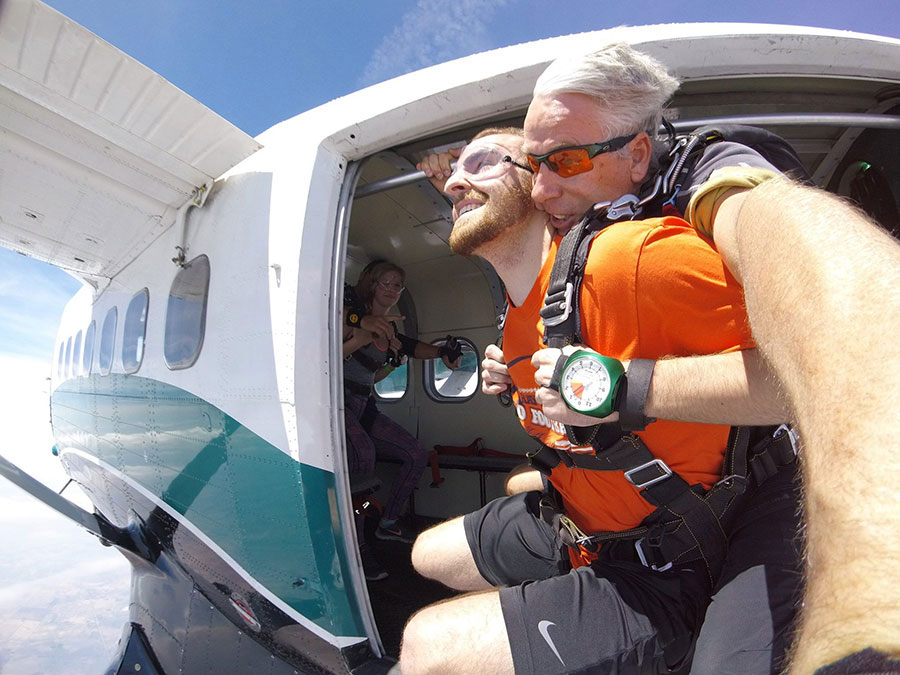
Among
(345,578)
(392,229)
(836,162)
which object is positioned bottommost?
(345,578)

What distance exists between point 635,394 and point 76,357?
6997mm

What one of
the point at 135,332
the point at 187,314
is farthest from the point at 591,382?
the point at 135,332

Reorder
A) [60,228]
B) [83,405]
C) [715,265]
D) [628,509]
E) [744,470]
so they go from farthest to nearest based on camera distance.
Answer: [83,405], [60,228], [628,509], [744,470], [715,265]

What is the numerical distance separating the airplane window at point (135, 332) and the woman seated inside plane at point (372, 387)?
1473 mm

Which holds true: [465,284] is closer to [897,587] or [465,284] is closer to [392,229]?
[392,229]

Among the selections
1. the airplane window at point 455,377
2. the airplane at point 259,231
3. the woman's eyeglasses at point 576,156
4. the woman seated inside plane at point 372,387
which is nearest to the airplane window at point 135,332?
the airplane at point 259,231

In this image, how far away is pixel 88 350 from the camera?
188 inches

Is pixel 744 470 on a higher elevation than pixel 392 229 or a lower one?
lower

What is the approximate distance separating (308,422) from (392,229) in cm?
257

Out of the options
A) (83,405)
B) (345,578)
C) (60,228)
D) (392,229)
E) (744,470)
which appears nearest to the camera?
(744,470)

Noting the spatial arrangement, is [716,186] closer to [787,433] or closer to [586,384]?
[586,384]

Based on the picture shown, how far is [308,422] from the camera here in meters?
1.69

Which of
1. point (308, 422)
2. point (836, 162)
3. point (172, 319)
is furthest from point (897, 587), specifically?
point (172, 319)

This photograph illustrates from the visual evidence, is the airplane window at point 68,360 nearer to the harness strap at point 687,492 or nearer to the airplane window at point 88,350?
the airplane window at point 88,350
